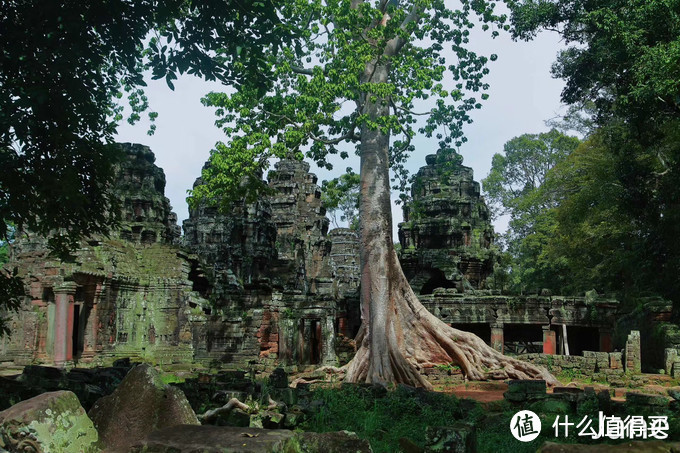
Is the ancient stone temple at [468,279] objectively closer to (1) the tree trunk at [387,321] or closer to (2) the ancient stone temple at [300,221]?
(1) the tree trunk at [387,321]

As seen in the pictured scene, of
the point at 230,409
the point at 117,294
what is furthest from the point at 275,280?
the point at 230,409

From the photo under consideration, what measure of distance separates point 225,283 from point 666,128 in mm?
17395

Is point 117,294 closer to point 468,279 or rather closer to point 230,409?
point 468,279

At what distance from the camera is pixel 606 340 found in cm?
2045

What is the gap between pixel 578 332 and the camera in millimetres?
25859

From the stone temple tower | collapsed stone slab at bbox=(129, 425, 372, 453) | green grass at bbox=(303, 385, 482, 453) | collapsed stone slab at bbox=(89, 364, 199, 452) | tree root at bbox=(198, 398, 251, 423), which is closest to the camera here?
collapsed stone slab at bbox=(129, 425, 372, 453)

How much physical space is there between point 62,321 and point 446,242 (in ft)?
53.1

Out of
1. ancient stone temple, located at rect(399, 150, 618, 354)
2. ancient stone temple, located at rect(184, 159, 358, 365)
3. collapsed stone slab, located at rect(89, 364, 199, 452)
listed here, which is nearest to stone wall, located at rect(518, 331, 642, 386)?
ancient stone temple, located at rect(399, 150, 618, 354)

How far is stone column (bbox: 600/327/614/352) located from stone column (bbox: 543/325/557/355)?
146 centimetres

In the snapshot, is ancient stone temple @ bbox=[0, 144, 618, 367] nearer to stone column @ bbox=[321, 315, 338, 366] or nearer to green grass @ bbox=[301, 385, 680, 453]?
stone column @ bbox=[321, 315, 338, 366]

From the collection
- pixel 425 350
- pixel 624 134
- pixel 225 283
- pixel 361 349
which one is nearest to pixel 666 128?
pixel 624 134

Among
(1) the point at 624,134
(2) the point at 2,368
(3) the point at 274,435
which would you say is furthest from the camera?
(1) the point at 624,134

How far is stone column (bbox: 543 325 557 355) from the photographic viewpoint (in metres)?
20.9

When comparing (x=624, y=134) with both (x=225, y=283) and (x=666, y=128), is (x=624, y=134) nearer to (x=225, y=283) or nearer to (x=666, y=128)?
(x=666, y=128)
